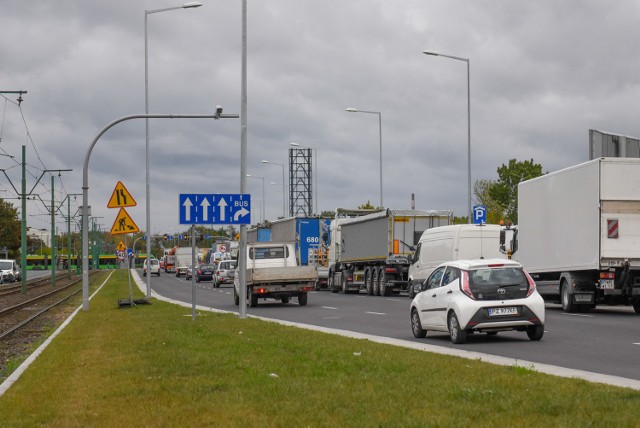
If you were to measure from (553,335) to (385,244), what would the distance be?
84.8ft

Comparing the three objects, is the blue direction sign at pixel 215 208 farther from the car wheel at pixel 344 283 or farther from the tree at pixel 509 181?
the tree at pixel 509 181

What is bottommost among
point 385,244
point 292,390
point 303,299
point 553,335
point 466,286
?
point 303,299

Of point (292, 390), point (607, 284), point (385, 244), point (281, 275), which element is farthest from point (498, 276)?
point (385, 244)

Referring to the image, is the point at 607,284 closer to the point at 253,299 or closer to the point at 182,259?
the point at 253,299

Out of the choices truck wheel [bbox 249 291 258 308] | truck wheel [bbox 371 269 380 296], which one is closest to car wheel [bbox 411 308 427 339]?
truck wheel [bbox 249 291 258 308]

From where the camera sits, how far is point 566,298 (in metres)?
29.3

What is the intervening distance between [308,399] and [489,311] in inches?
354

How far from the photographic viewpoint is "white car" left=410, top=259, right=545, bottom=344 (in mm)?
18656

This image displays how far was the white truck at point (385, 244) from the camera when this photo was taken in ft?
A: 151

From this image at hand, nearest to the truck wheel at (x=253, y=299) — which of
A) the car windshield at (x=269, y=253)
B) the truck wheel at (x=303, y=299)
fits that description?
the truck wheel at (x=303, y=299)

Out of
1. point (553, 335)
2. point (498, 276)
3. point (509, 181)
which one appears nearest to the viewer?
point (498, 276)

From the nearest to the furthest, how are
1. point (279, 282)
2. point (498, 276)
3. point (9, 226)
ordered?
point (498, 276) < point (279, 282) < point (9, 226)

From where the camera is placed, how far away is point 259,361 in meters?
14.3

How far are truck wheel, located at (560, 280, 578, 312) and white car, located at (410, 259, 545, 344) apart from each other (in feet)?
33.0
